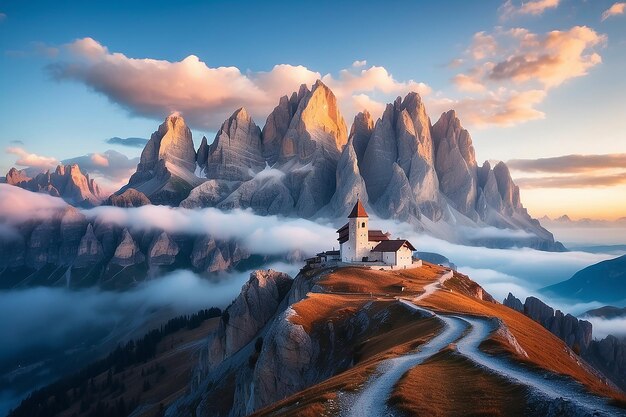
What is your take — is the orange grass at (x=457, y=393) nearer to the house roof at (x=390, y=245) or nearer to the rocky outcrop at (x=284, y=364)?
the rocky outcrop at (x=284, y=364)

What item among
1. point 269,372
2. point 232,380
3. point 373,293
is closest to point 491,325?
point 269,372

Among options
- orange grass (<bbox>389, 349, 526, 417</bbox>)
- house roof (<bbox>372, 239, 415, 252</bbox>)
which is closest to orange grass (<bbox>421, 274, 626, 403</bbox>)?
orange grass (<bbox>389, 349, 526, 417</bbox>)

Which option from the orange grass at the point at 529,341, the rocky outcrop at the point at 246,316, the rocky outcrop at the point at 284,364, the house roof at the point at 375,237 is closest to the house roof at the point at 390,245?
the house roof at the point at 375,237

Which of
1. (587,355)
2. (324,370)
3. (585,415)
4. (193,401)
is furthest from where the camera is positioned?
(587,355)

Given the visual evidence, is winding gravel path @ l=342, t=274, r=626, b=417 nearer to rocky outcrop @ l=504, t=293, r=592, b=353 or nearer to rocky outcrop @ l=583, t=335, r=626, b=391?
rocky outcrop @ l=504, t=293, r=592, b=353

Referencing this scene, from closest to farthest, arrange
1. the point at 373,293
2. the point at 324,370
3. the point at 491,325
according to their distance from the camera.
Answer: the point at 491,325 < the point at 324,370 < the point at 373,293

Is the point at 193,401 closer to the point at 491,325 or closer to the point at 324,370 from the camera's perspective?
the point at 324,370
